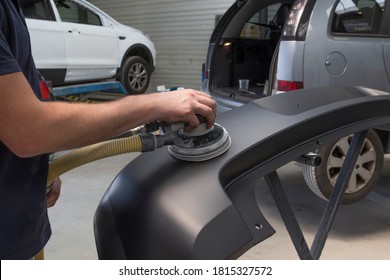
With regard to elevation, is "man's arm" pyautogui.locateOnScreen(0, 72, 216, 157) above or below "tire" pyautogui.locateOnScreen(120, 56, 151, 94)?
above

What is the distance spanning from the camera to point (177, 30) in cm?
896

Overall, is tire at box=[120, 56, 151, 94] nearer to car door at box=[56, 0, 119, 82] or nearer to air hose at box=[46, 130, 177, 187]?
car door at box=[56, 0, 119, 82]

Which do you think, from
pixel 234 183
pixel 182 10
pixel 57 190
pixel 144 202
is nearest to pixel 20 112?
pixel 144 202

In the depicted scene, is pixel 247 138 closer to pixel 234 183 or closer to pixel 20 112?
pixel 234 183

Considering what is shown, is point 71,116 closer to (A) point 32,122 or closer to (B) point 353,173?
(A) point 32,122

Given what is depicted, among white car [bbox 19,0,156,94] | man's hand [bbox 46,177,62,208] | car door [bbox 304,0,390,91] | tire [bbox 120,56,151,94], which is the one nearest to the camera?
man's hand [bbox 46,177,62,208]

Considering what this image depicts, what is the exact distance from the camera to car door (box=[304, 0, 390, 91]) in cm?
295

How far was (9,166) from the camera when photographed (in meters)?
1.12

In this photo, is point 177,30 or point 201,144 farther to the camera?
point 177,30

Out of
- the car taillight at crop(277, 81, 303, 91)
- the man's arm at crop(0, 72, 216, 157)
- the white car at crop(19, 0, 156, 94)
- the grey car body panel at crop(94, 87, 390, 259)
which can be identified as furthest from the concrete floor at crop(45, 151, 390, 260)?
the white car at crop(19, 0, 156, 94)

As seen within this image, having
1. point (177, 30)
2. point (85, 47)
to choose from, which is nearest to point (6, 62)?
point (85, 47)

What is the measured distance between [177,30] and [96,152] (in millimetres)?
8111

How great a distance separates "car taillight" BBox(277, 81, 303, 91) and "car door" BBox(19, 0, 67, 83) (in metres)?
3.94

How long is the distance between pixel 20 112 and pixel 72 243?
2.15 metres
